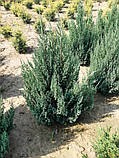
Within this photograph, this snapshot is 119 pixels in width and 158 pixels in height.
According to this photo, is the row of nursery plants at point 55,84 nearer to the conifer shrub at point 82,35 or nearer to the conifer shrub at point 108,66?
the conifer shrub at point 108,66

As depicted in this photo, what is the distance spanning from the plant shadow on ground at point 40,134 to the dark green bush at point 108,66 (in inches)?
21.6

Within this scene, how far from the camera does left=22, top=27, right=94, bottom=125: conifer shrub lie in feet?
8.56

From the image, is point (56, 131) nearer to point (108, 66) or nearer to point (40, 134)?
point (40, 134)

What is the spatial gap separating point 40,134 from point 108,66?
2.26 m

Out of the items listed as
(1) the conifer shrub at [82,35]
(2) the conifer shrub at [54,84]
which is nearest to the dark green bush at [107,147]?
(2) the conifer shrub at [54,84]

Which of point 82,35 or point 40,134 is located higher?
point 82,35

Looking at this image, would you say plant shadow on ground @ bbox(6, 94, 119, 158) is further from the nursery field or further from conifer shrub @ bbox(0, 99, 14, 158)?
conifer shrub @ bbox(0, 99, 14, 158)

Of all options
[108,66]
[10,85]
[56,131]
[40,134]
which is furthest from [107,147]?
[10,85]

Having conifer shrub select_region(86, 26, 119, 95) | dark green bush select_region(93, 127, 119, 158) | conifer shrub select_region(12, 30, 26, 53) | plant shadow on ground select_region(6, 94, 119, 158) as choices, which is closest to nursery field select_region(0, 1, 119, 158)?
plant shadow on ground select_region(6, 94, 119, 158)

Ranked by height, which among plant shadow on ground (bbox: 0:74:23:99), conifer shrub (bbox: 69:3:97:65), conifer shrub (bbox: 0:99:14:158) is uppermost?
conifer shrub (bbox: 69:3:97:65)

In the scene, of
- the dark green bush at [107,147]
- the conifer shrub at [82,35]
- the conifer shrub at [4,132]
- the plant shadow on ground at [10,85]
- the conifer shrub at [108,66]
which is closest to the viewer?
the dark green bush at [107,147]

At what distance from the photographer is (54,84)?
253cm

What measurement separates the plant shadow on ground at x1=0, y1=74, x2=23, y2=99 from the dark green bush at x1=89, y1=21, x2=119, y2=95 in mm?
2023

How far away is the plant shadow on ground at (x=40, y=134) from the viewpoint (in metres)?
2.66
